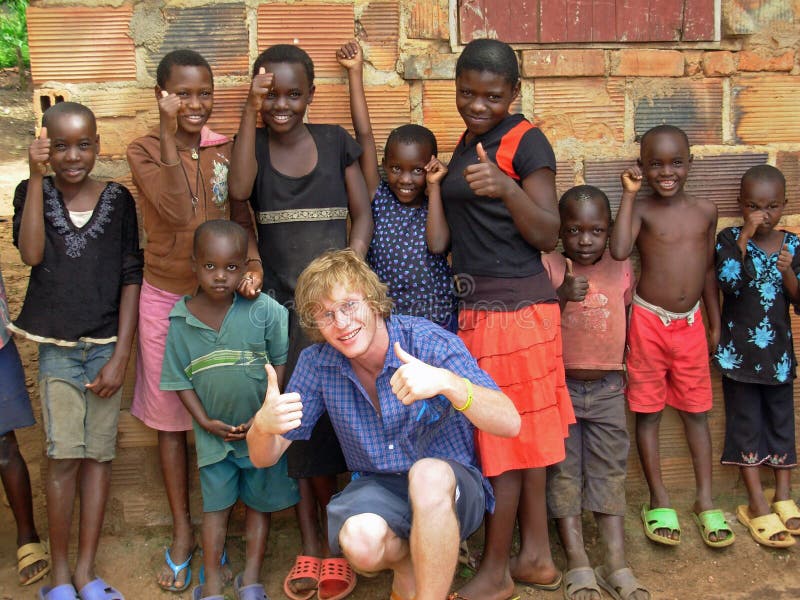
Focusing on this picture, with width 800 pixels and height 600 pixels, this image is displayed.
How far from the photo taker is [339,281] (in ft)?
8.38

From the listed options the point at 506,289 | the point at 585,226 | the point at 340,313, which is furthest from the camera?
the point at 585,226

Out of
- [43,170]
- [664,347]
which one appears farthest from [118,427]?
[664,347]

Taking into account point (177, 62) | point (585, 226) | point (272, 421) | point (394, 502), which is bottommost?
point (394, 502)

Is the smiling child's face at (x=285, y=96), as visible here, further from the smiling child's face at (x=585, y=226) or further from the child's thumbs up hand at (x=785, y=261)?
the child's thumbs up hand at (x=785, y=261)

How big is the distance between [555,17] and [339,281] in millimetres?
1730

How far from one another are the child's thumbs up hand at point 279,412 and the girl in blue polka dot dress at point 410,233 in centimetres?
88

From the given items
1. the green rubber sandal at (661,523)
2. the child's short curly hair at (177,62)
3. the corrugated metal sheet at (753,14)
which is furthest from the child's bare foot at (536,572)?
the corrugated metal sheet at (753,14)

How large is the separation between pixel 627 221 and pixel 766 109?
92cm

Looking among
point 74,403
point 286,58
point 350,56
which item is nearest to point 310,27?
point 350,56

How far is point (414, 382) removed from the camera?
2.25 m

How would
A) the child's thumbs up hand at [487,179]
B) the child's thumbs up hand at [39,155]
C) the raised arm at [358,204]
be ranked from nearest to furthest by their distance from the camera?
the child's thumbs up hand at [487,179] → the child's thumbs up hand at [39,155] → the raised arm at [358,204]

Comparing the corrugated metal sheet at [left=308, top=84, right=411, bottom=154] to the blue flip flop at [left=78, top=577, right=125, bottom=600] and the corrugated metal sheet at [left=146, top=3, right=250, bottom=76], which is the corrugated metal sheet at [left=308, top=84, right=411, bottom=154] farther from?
the blue flip flop at [left=78, top=577, right=125, bottom=600]

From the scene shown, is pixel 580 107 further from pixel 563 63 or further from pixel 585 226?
pixel 585 226

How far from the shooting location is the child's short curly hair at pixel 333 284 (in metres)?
2.55
